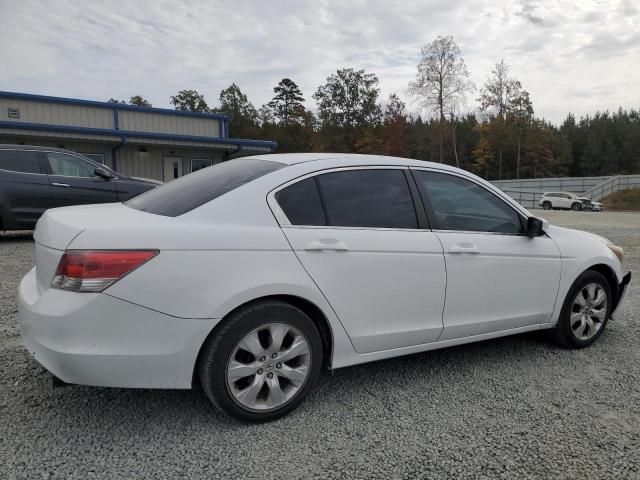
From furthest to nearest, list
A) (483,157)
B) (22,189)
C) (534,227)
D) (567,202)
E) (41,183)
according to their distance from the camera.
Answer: (483,157) < (567,202) < (41,183) < (22,189) < (534,227)

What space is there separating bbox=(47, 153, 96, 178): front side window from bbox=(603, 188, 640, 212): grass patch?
41.4m

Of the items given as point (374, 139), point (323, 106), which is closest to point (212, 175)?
point (374, 139)

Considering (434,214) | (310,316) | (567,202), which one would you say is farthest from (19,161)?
(567,202)

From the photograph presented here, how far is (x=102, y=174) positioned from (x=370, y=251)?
7.40m

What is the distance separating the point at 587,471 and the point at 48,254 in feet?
9.50

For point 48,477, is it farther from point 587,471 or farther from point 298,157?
point 587,471

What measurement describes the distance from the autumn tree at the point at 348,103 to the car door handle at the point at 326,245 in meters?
60.7

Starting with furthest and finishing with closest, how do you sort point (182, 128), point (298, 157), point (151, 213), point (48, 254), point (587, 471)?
point (182, 128) < point (298, 157) < point (151, 213) < point (48, 254) < point (587, 471)

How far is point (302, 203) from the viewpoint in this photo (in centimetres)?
290

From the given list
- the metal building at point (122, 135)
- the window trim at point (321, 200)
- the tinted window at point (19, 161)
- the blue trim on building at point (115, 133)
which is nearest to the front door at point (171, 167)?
the metal building at point (122, 135)

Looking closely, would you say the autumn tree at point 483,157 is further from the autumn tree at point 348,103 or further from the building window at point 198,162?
the building window at point 198,162

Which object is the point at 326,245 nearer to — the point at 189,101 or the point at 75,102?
the point at 75,102

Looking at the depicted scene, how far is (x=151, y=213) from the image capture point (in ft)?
9.26

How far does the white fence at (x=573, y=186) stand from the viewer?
1655 inches
